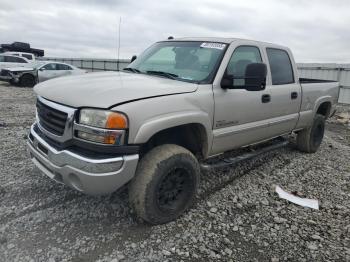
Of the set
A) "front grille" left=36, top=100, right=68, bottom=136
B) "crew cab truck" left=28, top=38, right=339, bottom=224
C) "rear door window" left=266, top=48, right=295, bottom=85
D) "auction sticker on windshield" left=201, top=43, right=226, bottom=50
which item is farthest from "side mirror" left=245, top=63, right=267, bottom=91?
"front grille" left=36, top=100, right=68, bottom=136

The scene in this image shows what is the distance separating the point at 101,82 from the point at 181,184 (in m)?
1.31

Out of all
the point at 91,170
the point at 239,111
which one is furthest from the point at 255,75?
the point at 91,170

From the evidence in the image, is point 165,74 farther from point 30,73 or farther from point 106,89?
point 30,73

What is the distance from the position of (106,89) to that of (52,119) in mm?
588

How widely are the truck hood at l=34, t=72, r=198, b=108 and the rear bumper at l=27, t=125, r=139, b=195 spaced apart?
1.49ft

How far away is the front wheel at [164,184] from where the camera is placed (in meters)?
3.26

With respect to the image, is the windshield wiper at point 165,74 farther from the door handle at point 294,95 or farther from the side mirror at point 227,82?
the door handle at point 294,95

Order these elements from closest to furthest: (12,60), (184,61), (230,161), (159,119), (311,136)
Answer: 1. (159,119)
2. (184,61)
3. (230,161)
4. (311,136)
5. (12,60)

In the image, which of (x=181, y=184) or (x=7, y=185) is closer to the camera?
(x=181, y=184)

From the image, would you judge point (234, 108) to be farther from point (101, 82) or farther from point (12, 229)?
point (12, 229)

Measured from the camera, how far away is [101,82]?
3561mm

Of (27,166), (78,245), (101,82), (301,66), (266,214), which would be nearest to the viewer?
(78,245)

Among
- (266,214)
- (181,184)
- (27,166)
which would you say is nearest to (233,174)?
(266,214)

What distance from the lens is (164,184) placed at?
11.4ft
